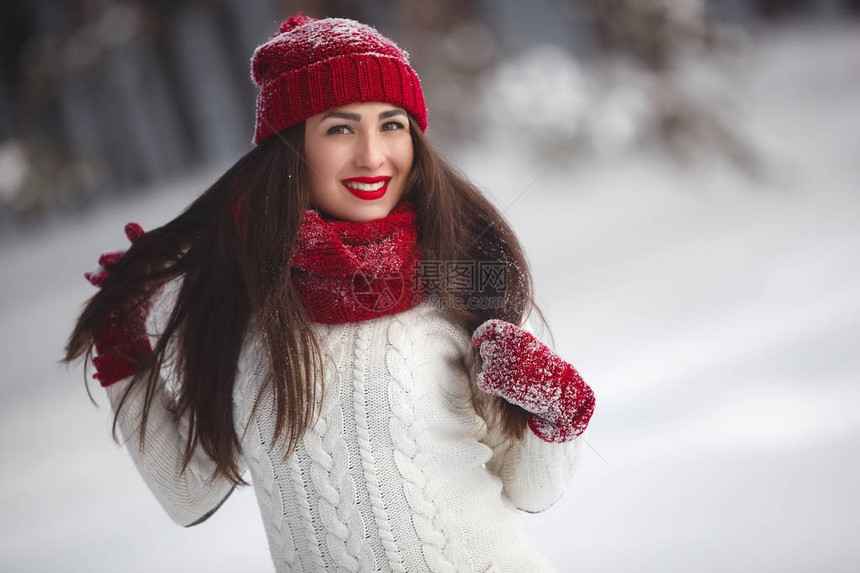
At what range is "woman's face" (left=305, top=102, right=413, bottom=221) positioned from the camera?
1.08 meters

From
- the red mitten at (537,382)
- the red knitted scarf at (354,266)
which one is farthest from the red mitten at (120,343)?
the red mitten at (537,382)

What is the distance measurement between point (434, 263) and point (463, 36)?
1662mm

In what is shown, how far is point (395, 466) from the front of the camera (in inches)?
41.6

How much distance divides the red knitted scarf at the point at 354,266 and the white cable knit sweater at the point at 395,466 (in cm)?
3

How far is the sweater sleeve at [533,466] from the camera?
1.11 m

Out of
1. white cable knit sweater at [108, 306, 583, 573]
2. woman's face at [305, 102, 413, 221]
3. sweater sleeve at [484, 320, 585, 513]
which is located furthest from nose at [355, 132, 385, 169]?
sweater sleeve at [484, 320, 585, 513]

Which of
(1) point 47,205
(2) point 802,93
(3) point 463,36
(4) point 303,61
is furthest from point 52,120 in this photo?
(2) point 802,93

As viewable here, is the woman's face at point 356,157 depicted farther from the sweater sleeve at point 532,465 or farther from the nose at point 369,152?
the sweater sleeve at point 532,465

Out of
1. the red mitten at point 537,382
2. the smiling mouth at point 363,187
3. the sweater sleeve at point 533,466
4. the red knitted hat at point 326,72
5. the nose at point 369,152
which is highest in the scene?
the red knitted hat at point 326,72

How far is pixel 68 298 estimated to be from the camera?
Answer: 2615mm

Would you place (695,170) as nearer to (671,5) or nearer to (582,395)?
(671,5)

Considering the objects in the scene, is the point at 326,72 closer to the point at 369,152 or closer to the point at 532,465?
the point at 369,152

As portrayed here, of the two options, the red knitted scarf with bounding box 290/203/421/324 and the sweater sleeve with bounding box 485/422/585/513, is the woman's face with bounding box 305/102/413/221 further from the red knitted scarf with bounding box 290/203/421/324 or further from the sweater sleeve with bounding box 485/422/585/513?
the sweater sleeve with bounding box 485/422/585/513

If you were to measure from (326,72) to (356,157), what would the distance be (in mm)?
117
